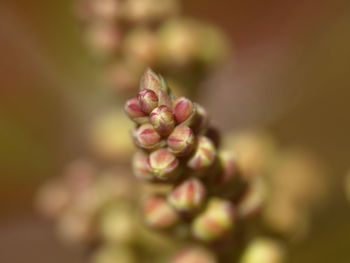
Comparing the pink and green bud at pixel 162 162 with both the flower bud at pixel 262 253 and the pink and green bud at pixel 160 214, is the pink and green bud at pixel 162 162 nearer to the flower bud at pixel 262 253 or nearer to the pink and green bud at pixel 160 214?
the pink and green bud at pixel 160 214

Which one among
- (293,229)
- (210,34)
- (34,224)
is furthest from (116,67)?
(34,224)

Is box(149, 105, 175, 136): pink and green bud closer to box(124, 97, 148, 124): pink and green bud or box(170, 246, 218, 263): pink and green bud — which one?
box(124, 97, 148, 124): pink and green bud

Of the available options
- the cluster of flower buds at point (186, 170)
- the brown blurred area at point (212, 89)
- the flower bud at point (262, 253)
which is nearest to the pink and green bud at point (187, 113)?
the cluster of flower buds at point (186, 170)

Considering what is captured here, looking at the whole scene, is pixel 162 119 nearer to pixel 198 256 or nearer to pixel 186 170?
pixel 186 170

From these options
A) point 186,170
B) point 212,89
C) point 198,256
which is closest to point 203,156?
point 186,170

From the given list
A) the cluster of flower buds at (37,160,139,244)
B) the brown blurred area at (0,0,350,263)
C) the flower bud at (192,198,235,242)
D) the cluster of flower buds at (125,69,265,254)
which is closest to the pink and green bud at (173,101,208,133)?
the cluster of flower buds at (125,69,265,254)

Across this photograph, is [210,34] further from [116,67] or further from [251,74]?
[251,74]
